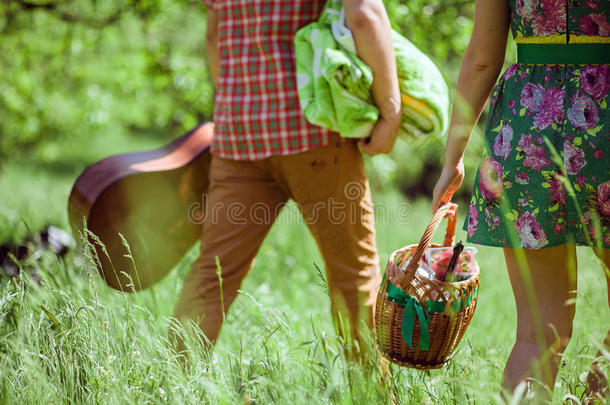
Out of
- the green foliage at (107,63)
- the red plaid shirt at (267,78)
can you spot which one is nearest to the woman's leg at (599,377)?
the red plaid shirt at (267,78)

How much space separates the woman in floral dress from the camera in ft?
4.68

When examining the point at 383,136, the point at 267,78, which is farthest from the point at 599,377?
the point at 267,78

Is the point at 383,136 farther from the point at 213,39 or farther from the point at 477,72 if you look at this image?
the point at 213,39

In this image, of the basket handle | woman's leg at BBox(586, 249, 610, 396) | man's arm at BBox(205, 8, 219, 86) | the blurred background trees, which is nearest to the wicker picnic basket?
the basket handle

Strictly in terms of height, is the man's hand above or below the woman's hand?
above

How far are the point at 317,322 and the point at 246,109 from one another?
1168 millimetres

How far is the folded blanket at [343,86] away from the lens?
1899 millimetres

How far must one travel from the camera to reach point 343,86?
1923 millimetres

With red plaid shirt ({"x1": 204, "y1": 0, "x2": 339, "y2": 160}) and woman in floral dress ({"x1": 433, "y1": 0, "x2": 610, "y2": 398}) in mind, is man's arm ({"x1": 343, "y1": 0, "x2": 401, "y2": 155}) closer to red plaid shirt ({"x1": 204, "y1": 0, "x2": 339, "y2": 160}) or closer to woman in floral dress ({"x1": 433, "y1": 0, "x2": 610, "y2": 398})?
red plaid shirt ({"x1": 204, "y1": 0, "x2": 339, "y2": 160})

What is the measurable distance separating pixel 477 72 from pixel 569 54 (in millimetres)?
236

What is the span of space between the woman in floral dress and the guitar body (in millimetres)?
1286

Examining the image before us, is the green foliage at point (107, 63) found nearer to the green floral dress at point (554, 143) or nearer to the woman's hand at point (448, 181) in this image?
the woman's hand at point (448, 181)

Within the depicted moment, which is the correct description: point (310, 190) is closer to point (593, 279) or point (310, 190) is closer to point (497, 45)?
point (497, 45)

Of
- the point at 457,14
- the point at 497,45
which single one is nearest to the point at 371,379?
the point at 497,45
